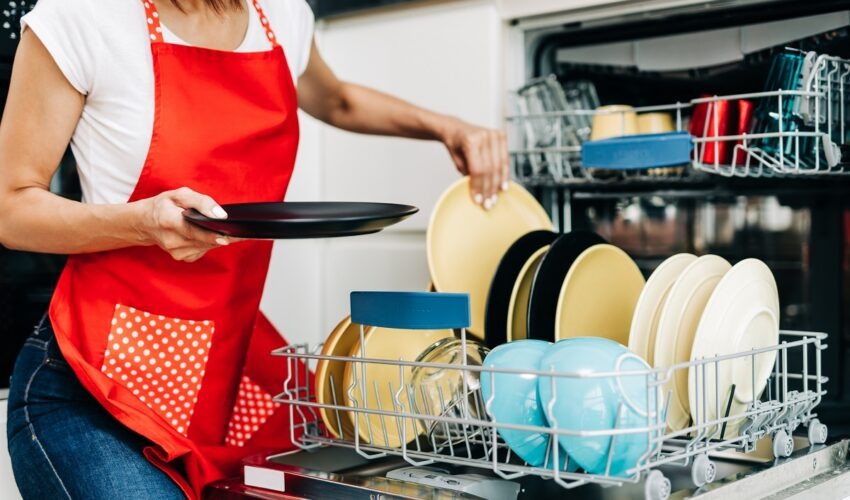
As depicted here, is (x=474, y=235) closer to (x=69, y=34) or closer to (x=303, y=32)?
(x=303, y=32)

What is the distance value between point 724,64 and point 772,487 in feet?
2.07

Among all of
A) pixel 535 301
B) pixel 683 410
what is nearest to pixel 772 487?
pixel 683 410

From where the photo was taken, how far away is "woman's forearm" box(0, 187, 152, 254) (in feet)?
3.44

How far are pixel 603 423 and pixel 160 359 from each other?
60cm

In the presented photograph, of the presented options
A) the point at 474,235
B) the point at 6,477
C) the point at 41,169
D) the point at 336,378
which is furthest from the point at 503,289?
the point at 6,477

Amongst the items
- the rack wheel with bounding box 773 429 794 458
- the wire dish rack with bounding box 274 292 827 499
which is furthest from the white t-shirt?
the rack wheel with bounding box 773 429 794 458

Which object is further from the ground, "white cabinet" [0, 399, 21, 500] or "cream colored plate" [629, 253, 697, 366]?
"cream colored plate" [629, 253, 697, 366]

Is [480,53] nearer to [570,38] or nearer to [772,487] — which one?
[570,38]

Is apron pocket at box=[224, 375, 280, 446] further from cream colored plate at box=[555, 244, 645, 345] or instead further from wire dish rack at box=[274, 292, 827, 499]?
cream colored plate at box=[555, 244, 645, 345]

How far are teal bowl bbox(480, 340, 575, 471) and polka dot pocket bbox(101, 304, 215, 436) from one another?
44 cm

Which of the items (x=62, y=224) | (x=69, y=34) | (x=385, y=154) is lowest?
(x=62, y=224)

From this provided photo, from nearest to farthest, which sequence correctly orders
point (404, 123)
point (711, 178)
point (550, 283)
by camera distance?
point (550, 283), point (711, 178), point (404, 123)

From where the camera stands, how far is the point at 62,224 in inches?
42.4

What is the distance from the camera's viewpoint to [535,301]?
1150mm
